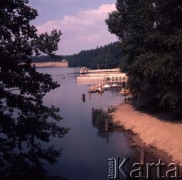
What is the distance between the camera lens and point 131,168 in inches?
1026

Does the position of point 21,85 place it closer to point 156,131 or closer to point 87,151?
point 87,151

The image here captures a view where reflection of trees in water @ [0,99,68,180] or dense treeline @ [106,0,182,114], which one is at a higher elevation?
dense treeline @ [106,0,182,114]

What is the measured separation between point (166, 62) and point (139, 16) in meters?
8.71

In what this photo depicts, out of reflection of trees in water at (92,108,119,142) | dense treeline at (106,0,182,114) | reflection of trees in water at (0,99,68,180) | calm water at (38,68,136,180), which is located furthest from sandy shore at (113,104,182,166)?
reflection of trees in water at (0,99,68,180)

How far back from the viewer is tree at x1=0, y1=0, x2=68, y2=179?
13523 mm

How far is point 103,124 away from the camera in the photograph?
139 feet

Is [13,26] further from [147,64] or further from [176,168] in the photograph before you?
[147,64]

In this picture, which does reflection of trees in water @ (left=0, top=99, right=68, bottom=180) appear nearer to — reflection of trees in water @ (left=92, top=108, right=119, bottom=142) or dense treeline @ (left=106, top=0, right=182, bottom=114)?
dense treeline @ (left=106, top=0, right=182, bottom=114)

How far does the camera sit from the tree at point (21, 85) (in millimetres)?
13523

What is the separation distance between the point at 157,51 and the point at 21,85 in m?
21.4

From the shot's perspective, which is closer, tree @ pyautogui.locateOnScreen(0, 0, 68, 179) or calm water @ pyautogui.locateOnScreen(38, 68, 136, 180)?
tree @ pyautogui.locateOnScreen(0, 0, 68, 179)


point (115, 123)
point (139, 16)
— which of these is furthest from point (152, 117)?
point (139, 16)

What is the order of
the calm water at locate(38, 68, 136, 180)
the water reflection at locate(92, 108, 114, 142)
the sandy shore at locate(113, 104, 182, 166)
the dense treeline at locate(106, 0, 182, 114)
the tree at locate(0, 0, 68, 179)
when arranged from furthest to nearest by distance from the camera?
the water reflection at locate(92, 108, 114, 142)
the dense treeline at locate(106, 0, 182, 114)
the sandy shore at locate(113, 104, 182, 166)
the calm water at locate(38, 68, 136, 180)
the tree at locate(0, 0, 68, 179)

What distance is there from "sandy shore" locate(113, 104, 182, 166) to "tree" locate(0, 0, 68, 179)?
14.1m
